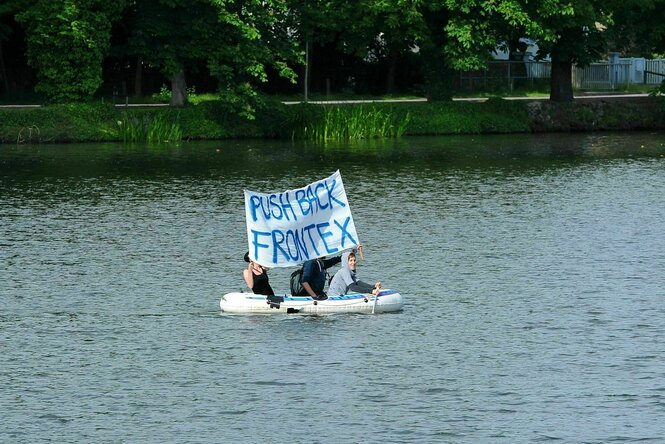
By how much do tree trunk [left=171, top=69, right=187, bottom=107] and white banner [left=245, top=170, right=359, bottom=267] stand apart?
161 ft

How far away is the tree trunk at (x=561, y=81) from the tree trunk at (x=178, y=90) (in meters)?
23.7

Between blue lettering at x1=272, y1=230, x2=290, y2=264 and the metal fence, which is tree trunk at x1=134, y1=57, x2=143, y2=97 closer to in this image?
the metal fence

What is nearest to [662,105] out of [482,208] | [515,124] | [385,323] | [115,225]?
[515,124]

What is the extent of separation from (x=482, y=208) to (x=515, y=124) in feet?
115

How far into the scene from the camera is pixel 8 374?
29.7m

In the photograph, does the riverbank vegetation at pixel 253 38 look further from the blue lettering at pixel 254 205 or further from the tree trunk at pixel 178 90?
the blue lettering at pixel 254 205

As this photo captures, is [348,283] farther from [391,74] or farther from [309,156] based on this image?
[391,74]

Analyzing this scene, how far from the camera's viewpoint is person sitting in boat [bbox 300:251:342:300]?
115 ft

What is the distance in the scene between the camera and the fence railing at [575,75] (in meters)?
103

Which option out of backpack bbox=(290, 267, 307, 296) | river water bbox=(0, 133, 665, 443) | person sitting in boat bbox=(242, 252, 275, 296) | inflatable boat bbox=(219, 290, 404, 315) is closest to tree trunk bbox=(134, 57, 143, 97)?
river water bbox=(0, 133, 665, 443)

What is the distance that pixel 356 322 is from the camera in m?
34.2

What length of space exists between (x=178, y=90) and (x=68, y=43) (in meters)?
7.38

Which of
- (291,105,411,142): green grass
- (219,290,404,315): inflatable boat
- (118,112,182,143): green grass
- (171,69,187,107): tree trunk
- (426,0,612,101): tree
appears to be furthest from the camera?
(171,69,187,107): tree trunk

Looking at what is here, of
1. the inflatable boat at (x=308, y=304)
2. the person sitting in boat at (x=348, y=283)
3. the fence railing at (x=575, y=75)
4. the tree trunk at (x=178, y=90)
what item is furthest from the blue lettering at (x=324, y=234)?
the fence railing at (x=575, y=75)
